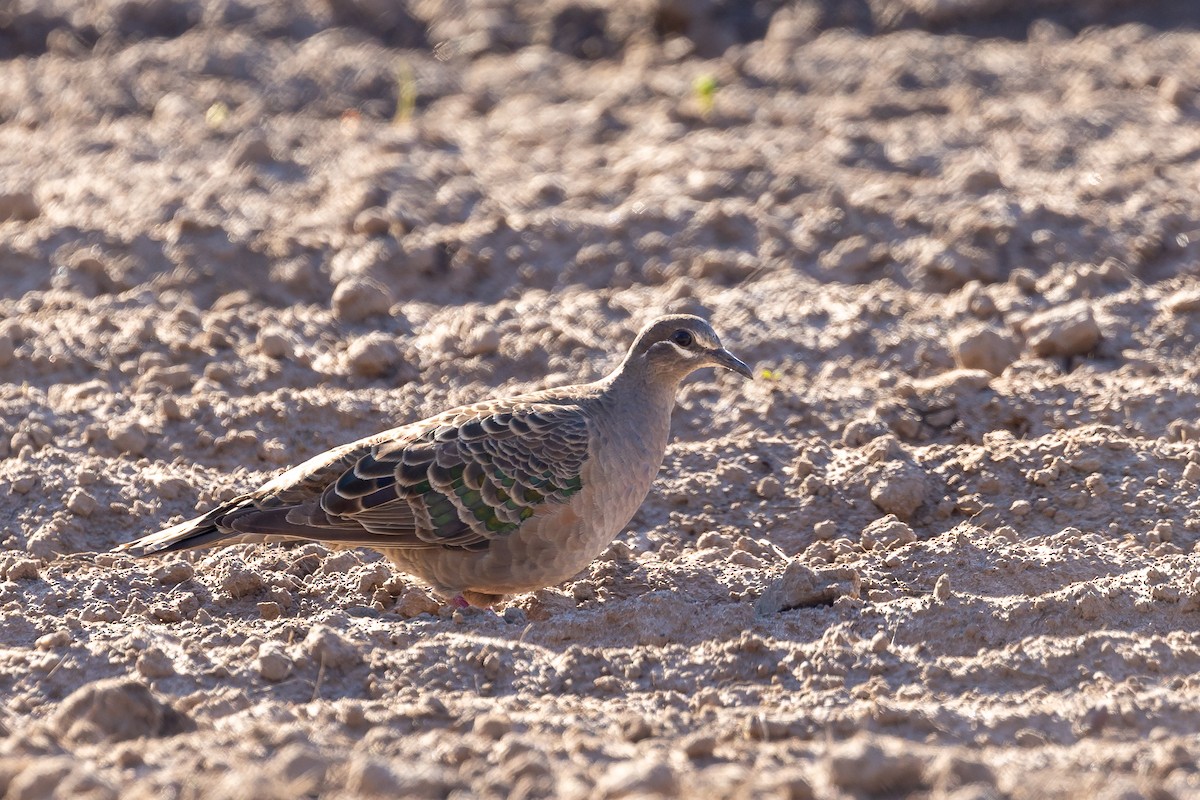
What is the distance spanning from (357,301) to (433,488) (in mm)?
2378

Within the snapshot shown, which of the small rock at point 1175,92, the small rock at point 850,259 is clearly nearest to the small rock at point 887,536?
the small rock at point 850,259

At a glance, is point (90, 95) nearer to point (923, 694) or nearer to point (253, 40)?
point (253, 40)

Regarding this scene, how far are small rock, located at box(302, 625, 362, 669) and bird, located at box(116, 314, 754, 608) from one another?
68 cm

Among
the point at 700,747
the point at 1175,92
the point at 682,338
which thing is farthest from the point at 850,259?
the point at 700,747

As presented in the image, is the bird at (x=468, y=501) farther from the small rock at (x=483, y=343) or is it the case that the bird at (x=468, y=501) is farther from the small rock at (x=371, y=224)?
the small rock at (x=371, y=224)

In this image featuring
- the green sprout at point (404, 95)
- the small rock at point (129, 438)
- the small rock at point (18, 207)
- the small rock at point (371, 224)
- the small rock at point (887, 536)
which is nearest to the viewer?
the small rock at point (887, 536)

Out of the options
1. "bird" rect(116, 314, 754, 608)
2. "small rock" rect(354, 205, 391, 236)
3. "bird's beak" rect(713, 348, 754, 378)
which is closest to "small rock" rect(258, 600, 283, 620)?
"bird" rect(116, 314, 754, 608)

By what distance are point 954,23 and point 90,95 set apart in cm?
619

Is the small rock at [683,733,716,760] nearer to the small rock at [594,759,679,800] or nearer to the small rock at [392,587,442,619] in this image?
the small rock at [594,759,679,800]

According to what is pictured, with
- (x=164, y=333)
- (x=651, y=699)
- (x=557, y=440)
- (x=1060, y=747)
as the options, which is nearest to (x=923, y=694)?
(x=1060, y=747)

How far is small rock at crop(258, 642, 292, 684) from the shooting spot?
16.6 feet

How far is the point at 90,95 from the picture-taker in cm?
1062

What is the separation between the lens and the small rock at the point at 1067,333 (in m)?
7.43

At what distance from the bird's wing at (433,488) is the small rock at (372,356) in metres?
1.52
